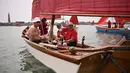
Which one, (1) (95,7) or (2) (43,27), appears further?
(2) (43,27)

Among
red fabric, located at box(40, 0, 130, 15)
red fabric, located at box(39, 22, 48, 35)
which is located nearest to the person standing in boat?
red fabric, located at box(39, 22, 48, 35)

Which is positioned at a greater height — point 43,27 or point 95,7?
point 95,7

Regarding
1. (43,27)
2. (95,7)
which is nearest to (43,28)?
(43,27)

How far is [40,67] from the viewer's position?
1015 cm

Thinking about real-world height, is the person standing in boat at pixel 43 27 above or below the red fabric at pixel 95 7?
below

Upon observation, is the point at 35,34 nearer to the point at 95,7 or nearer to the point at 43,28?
the point at 43,28

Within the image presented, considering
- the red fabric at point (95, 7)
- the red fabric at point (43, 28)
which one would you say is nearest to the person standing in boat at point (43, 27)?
the red fabric at point (43, 28)

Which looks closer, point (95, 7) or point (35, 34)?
point (95, 7)

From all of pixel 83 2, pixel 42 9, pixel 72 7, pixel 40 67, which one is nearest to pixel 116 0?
pixel 83 2

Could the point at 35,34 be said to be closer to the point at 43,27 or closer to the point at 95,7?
the point at 43,27

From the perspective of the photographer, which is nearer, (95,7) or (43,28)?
(95,7)

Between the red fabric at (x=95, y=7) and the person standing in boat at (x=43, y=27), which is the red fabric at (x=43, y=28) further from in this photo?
the red fabric at (x=95, y=7)

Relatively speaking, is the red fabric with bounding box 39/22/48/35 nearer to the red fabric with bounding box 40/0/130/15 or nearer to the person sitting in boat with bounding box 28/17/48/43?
the person sitting in boat with bounding box 28/17/48/43

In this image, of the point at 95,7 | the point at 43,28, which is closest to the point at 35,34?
the point at 43,28
